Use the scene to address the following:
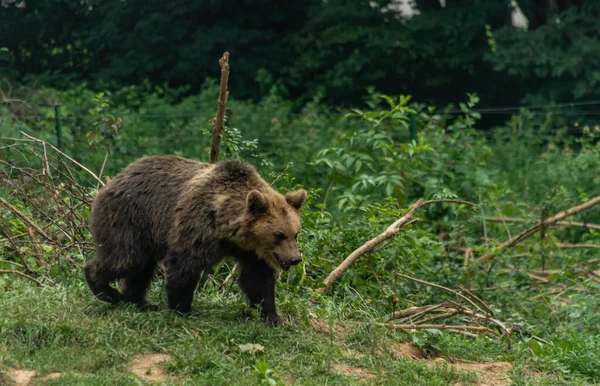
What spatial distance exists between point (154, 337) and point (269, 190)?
4.58 ft

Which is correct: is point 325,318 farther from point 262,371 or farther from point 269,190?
point 262,371

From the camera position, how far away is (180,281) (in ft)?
22.4

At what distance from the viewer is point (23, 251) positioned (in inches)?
332

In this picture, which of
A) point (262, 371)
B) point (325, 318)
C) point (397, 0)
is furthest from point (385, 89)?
point (262, 371)

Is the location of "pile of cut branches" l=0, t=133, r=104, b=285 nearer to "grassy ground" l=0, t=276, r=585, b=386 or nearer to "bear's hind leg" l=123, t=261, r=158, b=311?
"grassy ground" l=0, t=276, r=585, b=386

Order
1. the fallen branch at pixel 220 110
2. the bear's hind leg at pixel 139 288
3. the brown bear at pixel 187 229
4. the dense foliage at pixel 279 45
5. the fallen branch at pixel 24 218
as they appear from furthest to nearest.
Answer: the dense foliage at pixel 279 45
the fallen branch at pixel 24 218
the fallen branch at pixel 220 110
the bear's hind leg at pixel 139 288
the brown bear at pixel 187 229

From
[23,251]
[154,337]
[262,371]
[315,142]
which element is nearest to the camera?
[262,371]

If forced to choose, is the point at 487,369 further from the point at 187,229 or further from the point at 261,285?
the point at 187,229

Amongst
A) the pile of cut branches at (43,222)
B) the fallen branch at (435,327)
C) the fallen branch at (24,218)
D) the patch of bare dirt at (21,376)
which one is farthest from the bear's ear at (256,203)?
the fallen branch at (24,218)

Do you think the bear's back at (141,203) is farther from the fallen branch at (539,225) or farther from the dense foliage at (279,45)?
the dense foliage at (279,45)

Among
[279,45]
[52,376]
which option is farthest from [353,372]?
[279,45]

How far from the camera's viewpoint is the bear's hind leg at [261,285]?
23.2ft

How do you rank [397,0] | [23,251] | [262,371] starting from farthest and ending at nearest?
1. [397,0]
2. [23,251]
3. [262,371]

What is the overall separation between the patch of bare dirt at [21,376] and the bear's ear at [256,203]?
1863 mm
